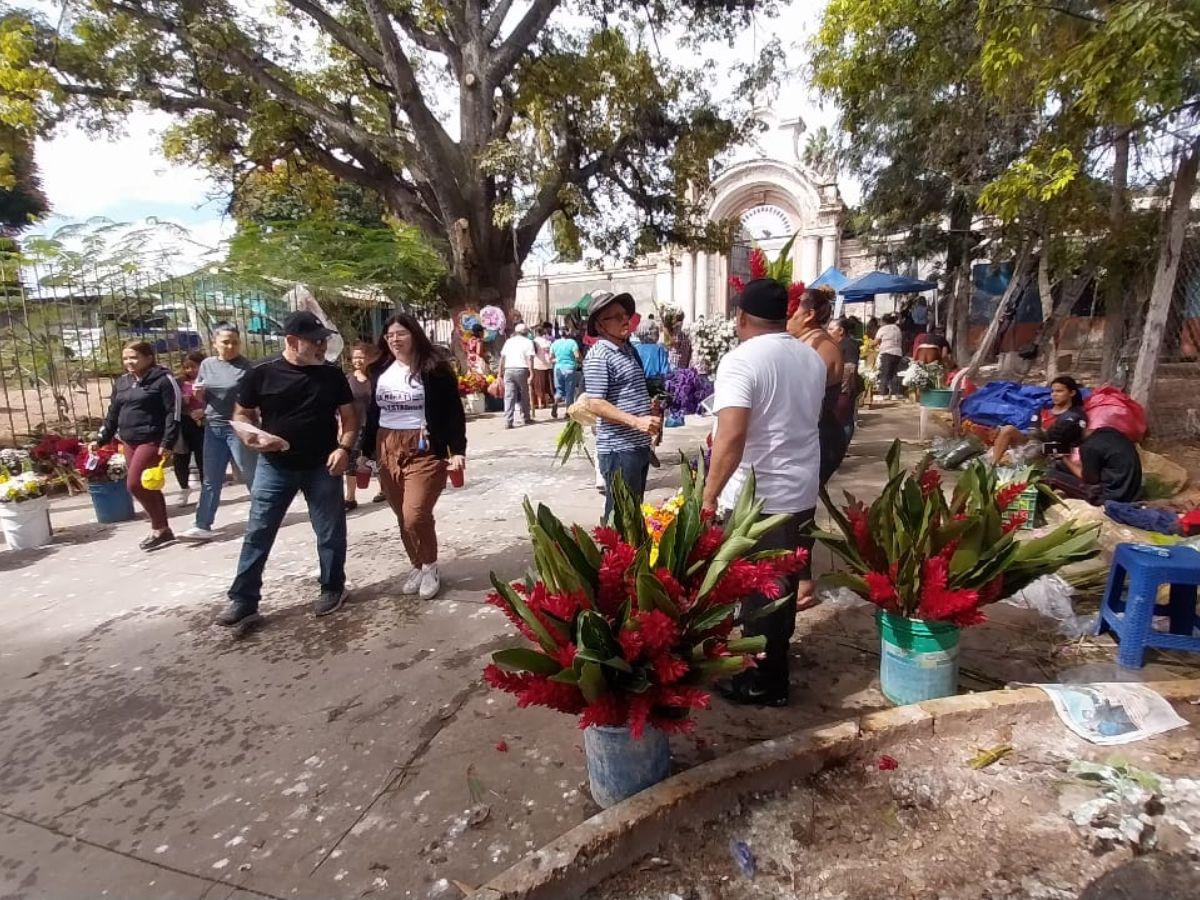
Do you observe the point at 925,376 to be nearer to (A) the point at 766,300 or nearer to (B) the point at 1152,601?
(B) the point at 1152,601

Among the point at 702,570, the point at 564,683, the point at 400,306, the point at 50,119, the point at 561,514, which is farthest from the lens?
the point at 400,306

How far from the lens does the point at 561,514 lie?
543cm

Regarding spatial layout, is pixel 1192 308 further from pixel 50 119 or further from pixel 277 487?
pixel 50 119

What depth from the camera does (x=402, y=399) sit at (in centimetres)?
374

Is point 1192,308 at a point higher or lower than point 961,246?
lower

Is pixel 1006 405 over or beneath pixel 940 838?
over

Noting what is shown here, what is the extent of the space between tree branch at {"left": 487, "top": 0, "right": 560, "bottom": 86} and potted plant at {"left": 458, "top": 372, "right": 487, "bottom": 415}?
5.37 metres

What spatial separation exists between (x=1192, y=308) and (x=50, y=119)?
17.2 m

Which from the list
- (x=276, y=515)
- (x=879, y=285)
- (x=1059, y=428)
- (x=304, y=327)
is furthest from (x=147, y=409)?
(x=879, y=285)

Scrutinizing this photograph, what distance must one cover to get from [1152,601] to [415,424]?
359 cm

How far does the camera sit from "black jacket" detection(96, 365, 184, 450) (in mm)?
5027

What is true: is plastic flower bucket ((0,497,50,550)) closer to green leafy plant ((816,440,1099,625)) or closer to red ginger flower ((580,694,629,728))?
red ginger flower ((580,694,629,728))

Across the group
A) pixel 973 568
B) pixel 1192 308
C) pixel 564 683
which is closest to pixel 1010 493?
pixel 973 568

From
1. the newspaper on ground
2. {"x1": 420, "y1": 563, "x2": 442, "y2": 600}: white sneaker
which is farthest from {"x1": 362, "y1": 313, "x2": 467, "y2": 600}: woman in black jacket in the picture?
the newspaper on ground
